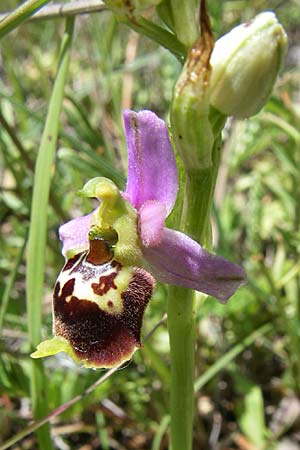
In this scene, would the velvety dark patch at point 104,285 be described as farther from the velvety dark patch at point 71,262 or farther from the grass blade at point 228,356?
the grass blade at point 228,356

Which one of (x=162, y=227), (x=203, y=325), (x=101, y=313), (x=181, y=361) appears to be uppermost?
(x=162, y=227)

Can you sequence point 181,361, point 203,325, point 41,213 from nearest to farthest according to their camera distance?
point 181,361
point 41,213
point 203,325

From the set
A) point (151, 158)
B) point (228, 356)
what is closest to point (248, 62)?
point (151, 158)

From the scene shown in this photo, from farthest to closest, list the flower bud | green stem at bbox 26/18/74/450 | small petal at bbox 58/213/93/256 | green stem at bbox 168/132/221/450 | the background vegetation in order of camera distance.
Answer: the background vegetation, green stem at bbox 26/18/74/450, small petal at bbox 58/213/93/256, green stem at bbox 168/132/221/450, the flower bud

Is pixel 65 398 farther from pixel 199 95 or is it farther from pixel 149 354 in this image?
pixel 199 95

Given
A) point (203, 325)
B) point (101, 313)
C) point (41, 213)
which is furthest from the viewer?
point (203, 325)

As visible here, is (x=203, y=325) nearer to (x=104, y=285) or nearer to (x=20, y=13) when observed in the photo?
(x=104, y=285)

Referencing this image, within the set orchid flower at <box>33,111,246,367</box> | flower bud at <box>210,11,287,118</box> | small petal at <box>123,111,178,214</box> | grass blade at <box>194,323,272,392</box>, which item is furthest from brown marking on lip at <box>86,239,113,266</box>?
grass blade at <box>194,323,272,392</box>

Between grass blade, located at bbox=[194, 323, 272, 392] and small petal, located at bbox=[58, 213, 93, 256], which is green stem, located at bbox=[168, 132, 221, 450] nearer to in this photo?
small petal, located at bbox=[58, 213, 93, 256]
